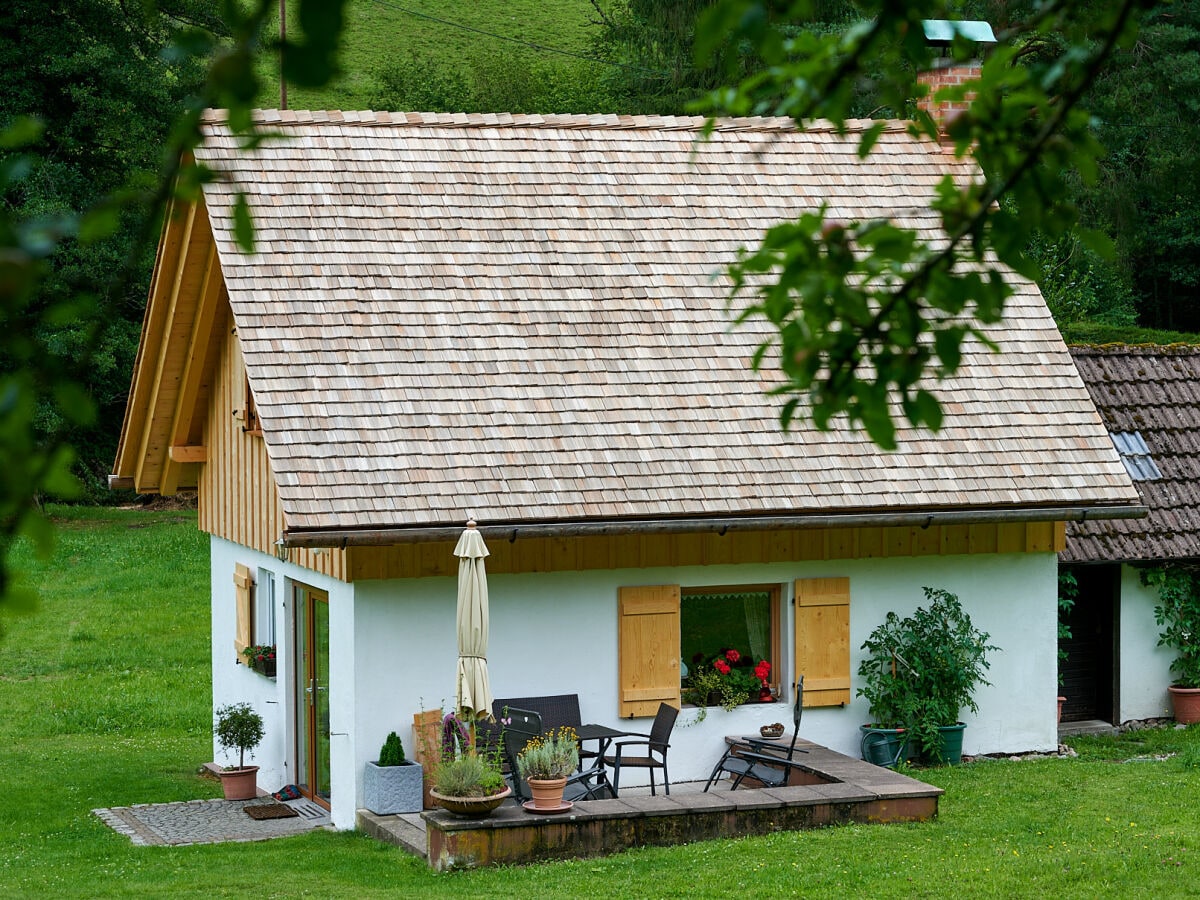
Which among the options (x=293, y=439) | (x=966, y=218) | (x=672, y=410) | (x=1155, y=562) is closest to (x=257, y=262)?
(x=293, y=439)

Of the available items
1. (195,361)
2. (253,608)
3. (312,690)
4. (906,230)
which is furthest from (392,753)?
(906,230)

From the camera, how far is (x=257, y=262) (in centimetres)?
1370

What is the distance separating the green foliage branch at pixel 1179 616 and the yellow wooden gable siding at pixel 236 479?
834cm

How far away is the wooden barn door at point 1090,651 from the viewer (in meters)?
16.3

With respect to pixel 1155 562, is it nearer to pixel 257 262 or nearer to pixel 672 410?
pixel 672 410

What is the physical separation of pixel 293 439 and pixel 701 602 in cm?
373

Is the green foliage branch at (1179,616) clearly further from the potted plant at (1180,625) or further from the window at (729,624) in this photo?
the window at (729,624)

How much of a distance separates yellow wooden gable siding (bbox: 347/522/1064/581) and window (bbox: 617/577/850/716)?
0.28 m

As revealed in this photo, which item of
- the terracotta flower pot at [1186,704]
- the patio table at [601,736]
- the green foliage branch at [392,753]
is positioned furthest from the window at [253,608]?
the terracotta flower pot at [1186,704]

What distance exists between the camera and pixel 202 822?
1377 cm

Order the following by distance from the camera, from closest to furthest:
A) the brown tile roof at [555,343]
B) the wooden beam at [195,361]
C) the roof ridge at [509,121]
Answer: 1. the brown tile roof at [555,343]
2. the wooden beam at [195,361]
3. the roof ridge at [509,121]

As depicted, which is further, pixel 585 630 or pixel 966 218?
pixel 585 630

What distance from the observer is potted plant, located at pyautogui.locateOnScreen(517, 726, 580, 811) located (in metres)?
11.3

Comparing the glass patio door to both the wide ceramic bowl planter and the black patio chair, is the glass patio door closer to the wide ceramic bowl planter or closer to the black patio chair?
the black patio chair
